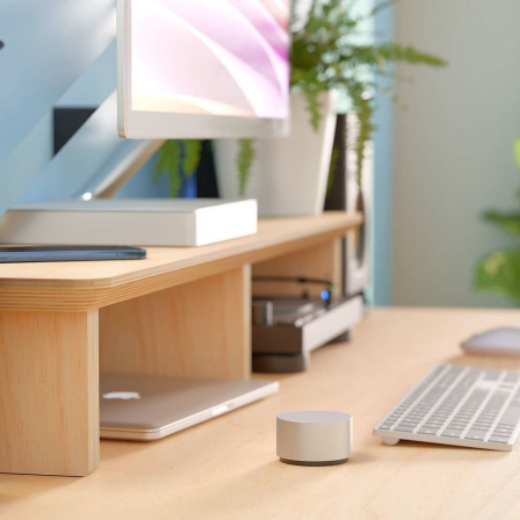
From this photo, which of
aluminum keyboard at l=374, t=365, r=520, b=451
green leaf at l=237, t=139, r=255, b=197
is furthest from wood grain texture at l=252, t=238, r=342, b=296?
aluminum keyboard at l=374, t=365, r=520, b=451

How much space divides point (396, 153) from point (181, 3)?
2784mm

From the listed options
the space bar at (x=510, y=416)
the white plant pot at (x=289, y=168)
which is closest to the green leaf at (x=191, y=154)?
the white plant pot at (x=289, y=168)

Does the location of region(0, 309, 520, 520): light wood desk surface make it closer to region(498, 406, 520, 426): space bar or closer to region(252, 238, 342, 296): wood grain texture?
region(498, 406, 520, 426): space bar

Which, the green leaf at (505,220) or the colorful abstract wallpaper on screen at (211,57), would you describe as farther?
the green leaf at (505,220)

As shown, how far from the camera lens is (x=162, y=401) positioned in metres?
1.07

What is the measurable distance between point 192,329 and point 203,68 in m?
0.34

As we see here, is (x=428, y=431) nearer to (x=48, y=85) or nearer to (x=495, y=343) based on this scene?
(x=495, y=343)

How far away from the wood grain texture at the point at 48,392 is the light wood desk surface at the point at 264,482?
20mm

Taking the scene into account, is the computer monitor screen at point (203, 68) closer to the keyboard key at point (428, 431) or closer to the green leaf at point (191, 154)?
the green leaf at point (191, 154)

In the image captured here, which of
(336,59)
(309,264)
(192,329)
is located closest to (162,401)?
(192,329)

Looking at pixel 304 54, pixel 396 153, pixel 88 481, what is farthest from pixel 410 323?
pixel 396 153

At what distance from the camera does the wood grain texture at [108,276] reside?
80cm

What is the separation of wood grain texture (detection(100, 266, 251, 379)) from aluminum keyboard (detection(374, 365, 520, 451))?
244 mm

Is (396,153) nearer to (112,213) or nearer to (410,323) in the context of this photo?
(410,323)
